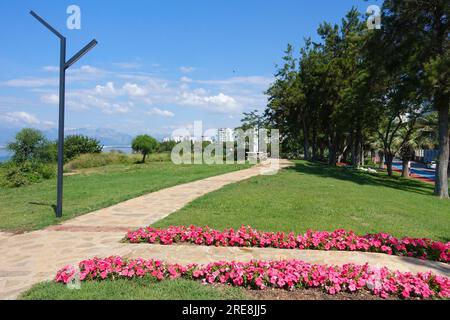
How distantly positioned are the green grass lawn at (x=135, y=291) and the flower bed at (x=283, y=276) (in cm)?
13

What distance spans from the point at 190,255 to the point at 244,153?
24881mm

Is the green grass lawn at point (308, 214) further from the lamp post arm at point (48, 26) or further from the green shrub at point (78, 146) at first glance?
the green shrub at point (78, 146)

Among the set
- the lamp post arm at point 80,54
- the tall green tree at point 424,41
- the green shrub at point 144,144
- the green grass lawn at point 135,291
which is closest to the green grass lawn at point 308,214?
the green grass lawn at point 135,291

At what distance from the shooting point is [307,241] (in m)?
5.20

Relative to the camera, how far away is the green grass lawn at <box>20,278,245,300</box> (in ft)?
11.2

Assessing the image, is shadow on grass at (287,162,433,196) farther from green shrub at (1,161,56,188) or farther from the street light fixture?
green shrub at (1,161,56,188)

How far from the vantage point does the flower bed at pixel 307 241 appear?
16.2 feet

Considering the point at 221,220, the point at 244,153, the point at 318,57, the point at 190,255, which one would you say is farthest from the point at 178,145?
the point at 190,255

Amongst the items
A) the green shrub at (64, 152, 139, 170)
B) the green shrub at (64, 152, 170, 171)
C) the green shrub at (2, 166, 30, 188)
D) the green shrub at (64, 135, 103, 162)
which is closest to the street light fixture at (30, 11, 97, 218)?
the green shrub at (2, 166, 30, 188)

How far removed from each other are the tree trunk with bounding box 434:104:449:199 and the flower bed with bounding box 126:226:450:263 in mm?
11004

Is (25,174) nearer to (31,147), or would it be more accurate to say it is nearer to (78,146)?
(31,147)

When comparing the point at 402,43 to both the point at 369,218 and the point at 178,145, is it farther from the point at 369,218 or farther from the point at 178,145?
the point at 178,145

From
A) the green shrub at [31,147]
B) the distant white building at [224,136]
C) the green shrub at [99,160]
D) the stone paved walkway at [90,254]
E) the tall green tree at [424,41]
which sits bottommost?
the stone paved walkway at [90,254]
